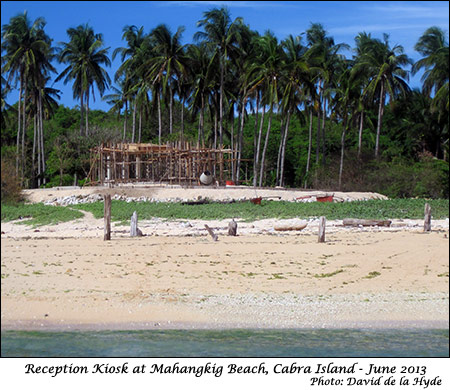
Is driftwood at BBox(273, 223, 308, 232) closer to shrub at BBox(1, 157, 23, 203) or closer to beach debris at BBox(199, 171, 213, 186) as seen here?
shrub at BBox(1, 157, 23, 203)

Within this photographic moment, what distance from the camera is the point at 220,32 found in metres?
42.0

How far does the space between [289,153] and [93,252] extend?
3360cm

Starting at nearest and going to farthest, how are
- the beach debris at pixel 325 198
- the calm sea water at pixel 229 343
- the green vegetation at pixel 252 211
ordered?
the calm sea water at pixel 229 343, the green vegetation at pixel 252 211, the beach debris at pixel 325 198

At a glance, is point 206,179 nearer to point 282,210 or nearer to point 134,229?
point 282,210

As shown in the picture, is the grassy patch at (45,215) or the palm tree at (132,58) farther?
the palm tree at (132,58)

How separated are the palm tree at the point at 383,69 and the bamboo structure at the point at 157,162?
10260 mm

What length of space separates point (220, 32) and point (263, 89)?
5.71m

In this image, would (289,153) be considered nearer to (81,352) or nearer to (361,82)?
(361,82)

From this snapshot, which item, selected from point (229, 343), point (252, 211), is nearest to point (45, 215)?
point (252, 211)

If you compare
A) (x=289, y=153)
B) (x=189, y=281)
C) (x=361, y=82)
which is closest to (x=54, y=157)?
(x=289, y=153)

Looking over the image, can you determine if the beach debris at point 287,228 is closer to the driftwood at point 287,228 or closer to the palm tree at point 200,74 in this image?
the driftwood at point 287,228

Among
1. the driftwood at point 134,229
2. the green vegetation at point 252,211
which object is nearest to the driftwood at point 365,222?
the green vegetation at point 252,211

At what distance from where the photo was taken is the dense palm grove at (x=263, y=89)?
38.6m

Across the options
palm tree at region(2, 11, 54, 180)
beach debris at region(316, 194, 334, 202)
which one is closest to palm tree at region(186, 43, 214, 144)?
palm tree at region(2, 11, 54, 180)
